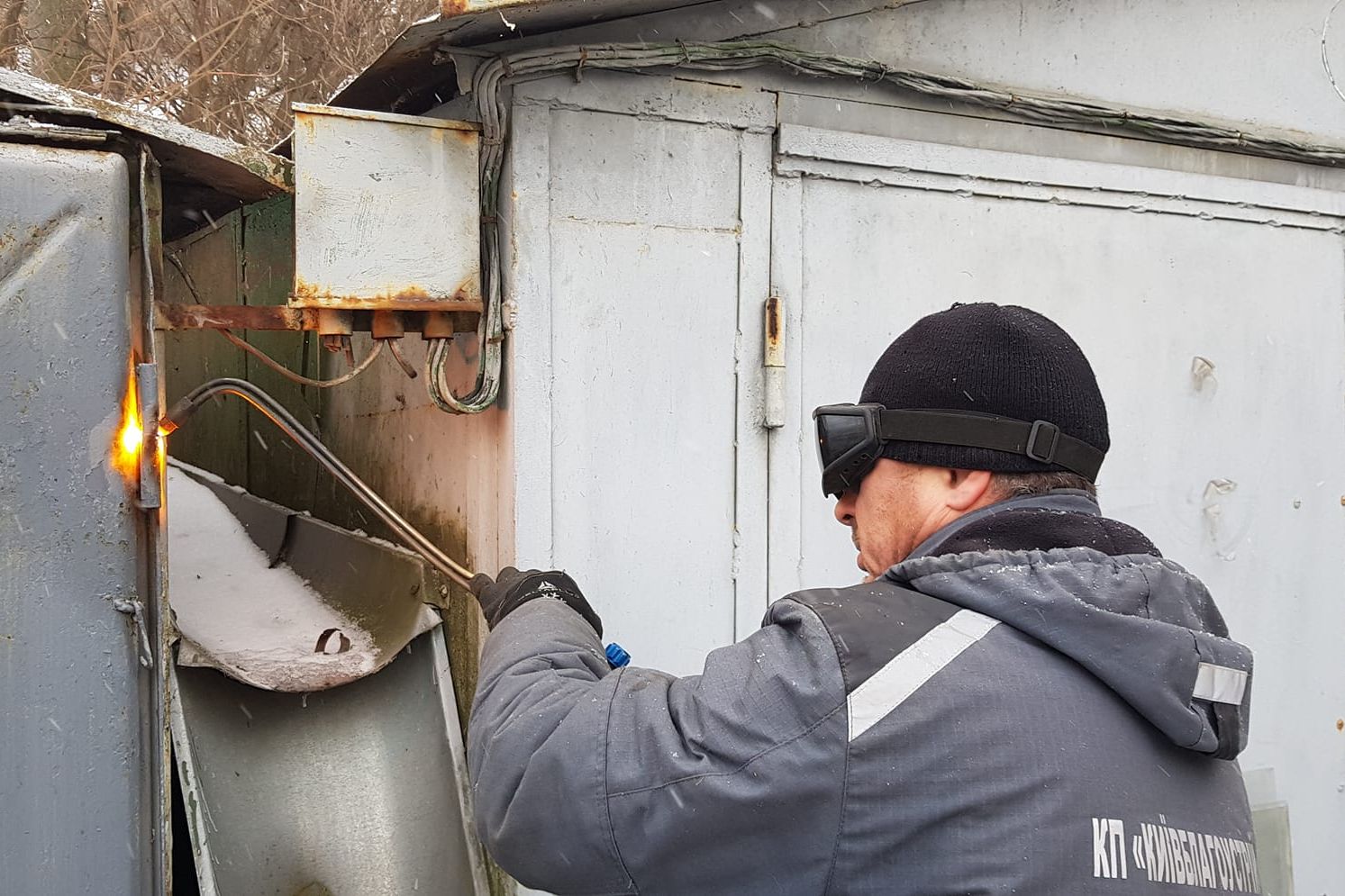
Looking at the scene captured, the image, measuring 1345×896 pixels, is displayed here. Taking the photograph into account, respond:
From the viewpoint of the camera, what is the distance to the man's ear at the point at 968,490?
65.3 inches

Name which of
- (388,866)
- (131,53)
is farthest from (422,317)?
(131,53)

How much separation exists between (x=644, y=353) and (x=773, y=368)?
390 millimetres

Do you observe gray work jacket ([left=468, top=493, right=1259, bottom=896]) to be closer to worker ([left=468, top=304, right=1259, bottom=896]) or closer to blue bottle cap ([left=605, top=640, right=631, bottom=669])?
worker ([left=468, top=304, right=1259, bottom=896])

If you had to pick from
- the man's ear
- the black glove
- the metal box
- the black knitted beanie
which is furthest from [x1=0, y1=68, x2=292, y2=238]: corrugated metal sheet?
the man's ear

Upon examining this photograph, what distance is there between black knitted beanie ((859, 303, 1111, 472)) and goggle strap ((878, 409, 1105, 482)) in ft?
0.04

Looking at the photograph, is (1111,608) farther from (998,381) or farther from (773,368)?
(773,368)

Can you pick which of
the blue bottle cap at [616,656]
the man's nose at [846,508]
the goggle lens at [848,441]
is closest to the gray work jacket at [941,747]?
the goggle lens at [848,441]

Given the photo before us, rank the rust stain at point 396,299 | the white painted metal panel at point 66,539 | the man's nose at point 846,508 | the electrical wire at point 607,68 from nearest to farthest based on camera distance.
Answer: the man's nose at point 846,508 → the white painted metal panel at point 66,539 → the rust stain at point 396,299 → the electrical wire at point 607,68

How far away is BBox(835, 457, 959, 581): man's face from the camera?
1694 mm

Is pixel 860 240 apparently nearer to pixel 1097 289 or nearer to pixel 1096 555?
pixel 1097 289

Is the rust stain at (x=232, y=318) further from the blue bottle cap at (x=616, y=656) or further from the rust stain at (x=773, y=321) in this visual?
the rust stain at (x=773, y=321)

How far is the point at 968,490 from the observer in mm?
1669

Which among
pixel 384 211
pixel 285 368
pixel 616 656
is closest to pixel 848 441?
pixel 616 656

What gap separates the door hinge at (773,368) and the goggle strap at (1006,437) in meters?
1.43
